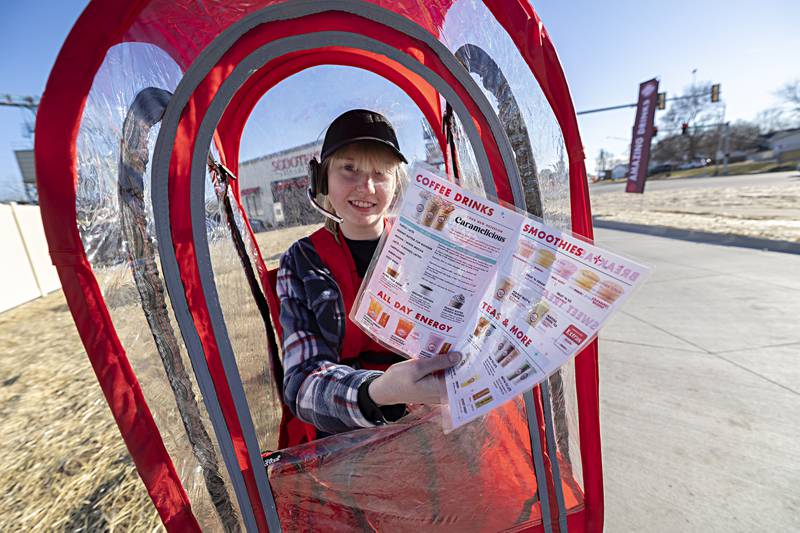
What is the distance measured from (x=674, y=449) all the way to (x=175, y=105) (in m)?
2.54

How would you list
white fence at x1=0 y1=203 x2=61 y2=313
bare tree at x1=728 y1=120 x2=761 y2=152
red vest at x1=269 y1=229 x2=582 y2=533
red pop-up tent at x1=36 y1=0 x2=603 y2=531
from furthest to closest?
bare tree at x1=728 y1=120 x2=761 y2=152
white fence at x1=0 y1=203 x2=61 y2=313
red vest at x1=269 y1=229 x2=582 y2=533
red pop-up tent at x1=36 y1=0 x2=603 y2=531

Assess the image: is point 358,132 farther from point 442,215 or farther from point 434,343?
point 434,343

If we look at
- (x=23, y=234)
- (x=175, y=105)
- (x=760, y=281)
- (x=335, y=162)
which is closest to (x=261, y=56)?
(x=175, y=105)

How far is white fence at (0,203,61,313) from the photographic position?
21.9 ft

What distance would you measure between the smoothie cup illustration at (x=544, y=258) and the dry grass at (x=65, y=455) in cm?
111

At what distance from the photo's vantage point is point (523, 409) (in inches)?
46.1

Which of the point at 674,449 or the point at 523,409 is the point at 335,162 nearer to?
the point at 523,409

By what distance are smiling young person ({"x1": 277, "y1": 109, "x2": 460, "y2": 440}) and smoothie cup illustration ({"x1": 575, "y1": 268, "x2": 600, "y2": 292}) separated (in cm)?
48

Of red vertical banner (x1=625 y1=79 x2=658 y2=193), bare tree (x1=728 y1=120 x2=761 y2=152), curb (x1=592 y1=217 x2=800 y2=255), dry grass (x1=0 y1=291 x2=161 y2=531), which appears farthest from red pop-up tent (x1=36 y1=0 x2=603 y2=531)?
bare tree (x1=728 y1=120 x2=761 y2=152)

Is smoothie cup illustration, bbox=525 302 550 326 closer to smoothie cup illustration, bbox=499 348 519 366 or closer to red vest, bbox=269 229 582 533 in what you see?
smoothie cup illustration, bbox=499 348 519 366

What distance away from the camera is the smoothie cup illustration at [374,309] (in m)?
0.83

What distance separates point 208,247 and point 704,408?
272cm

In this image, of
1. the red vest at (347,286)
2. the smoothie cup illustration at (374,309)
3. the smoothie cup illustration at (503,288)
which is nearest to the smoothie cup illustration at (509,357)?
the smoothie cup illustration at (503,288)

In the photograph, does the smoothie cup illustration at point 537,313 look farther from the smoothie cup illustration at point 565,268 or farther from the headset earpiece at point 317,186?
the headset earpiece at point 317,186
